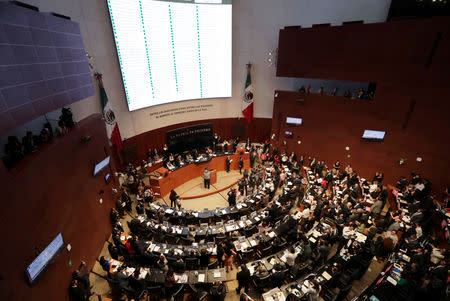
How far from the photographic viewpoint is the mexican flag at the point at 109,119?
12.5m

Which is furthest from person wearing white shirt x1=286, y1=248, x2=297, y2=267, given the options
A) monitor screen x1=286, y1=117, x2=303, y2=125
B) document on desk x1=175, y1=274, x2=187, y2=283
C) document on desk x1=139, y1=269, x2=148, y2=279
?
monitor screen x1=286, y1=117, x2=303, y2=125

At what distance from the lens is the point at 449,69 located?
36.3 ft

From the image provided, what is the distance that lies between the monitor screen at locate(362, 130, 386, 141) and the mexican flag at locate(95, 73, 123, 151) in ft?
52.8

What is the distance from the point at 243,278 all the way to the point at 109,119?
446 inches

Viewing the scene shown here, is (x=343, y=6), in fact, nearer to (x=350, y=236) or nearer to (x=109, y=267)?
(x=350, y=236)

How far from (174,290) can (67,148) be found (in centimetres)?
650

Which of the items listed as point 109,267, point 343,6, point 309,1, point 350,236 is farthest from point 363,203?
point 309,1

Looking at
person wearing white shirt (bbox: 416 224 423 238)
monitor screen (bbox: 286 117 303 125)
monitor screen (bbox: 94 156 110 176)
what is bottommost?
person wearing white shirt (bbox: 416 224 423 238)

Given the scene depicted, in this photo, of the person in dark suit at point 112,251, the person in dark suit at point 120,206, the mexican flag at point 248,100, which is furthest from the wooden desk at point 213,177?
the person in dark suit at point 112,251

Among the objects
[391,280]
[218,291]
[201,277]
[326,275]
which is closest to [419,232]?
[391,280]

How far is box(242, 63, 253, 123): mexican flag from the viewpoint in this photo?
18.5 m

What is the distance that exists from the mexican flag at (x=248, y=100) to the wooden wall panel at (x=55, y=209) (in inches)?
463

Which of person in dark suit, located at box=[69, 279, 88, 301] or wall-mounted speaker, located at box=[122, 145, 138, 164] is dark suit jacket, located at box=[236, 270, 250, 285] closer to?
person in dark suit, located at box=[69, 279, 88, 301]

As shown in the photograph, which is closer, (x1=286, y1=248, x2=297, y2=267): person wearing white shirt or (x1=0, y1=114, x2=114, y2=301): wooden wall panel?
(x1=0, y1=114, x2=114, y2=301): wooden wall panel
